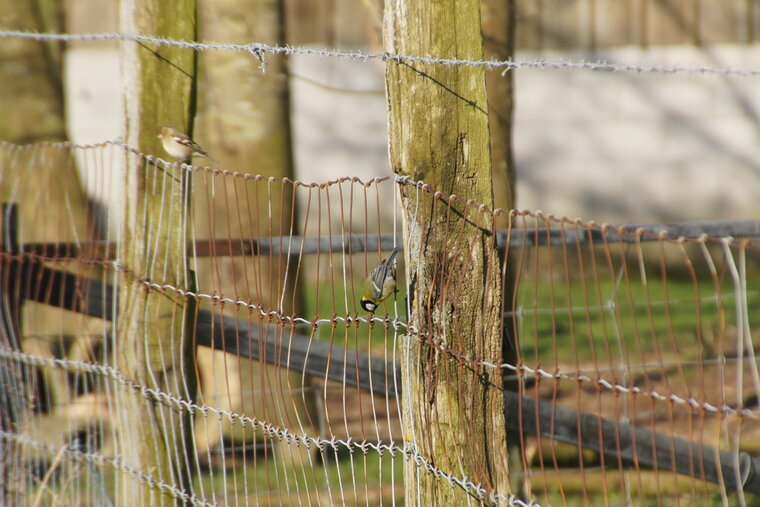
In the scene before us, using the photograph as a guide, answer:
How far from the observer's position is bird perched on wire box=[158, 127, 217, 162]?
297 cm

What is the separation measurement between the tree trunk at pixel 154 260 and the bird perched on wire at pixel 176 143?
0.09ft

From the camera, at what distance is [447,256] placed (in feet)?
7.56

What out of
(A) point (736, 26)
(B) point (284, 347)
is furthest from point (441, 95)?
(A) point (736, 26)

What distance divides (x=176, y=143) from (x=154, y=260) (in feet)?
1.35

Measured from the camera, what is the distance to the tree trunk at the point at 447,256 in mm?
2230

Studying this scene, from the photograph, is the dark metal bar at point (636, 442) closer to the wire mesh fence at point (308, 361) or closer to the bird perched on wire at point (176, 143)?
the wire mesh fence at point (308, 361)

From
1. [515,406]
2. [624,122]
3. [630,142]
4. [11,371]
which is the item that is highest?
[624,122]

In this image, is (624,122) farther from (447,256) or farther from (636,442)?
(447,256)

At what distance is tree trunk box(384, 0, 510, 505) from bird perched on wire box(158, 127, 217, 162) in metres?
0.95

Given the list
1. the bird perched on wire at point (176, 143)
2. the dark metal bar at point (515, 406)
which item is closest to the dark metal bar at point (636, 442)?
the dark metal bar at point (515, 406)

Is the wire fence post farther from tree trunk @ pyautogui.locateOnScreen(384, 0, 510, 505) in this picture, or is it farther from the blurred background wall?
the blurred background wall

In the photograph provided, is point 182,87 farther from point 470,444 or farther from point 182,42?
point 470,444

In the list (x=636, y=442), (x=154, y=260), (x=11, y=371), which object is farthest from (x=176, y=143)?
(x=636, y=442)

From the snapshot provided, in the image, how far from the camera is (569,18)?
9789 millimetres
